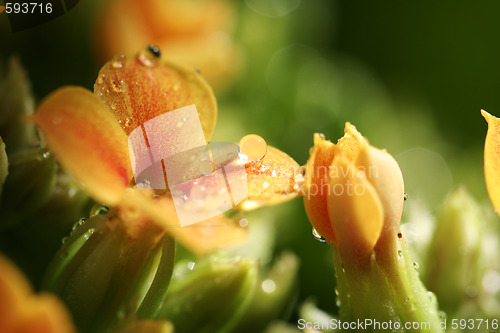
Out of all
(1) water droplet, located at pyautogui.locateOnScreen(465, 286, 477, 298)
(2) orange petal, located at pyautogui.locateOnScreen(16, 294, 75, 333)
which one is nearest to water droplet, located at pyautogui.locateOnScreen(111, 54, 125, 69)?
(2) orange petal, located at pyautogui.locateOnScreen(16, 294, 75, 333)

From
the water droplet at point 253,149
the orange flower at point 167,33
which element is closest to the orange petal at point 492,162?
the water droplet at point 253,149

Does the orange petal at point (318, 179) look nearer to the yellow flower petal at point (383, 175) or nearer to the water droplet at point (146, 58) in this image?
the yellow flower petal at point (383, 175)

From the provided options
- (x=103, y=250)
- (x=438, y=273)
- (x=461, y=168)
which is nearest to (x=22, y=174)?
(x=103, y=250)

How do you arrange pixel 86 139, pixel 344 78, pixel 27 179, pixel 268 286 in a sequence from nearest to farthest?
1. pixel 86 139
2. pixel 27 179
3. pixel 268 286
4. pixel 344 78

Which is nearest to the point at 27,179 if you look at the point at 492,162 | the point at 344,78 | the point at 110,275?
the point at 110,275

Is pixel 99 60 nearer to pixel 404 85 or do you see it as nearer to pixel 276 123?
pixel 276 123

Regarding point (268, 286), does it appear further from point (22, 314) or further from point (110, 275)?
point (22, 314)

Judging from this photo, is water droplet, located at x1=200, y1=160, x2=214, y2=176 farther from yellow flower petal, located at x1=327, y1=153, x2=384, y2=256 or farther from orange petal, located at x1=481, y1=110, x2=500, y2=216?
orange petal, located at x1=481, y1=110, x2=500, y2=216
